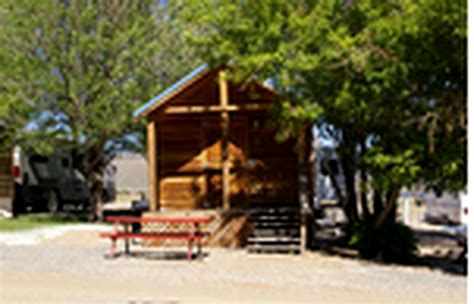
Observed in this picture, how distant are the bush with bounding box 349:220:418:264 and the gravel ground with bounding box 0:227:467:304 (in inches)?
30.9

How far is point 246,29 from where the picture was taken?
1315 cm

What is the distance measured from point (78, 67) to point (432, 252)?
37.6 feet

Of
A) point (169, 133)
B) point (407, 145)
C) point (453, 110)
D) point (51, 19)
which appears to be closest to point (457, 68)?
point (453, 110)

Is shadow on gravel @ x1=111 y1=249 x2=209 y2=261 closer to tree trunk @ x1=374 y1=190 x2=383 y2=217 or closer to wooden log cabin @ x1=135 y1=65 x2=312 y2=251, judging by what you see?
wooden log cabin @ x1=135 y1=65 x2=312 y2=251

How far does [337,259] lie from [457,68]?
4710mm

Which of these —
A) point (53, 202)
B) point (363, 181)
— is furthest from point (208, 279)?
point (53, 202)

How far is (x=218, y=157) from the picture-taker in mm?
15953

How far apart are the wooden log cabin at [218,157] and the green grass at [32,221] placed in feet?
14.8

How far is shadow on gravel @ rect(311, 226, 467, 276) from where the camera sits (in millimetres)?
13344

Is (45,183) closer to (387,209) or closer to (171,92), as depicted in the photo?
(171,92)

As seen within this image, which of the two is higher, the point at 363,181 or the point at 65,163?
the point at 65,163

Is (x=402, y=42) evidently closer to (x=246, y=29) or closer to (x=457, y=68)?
(x=457, y=68)

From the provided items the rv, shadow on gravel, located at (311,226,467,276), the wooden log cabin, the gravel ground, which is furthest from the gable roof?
the rv

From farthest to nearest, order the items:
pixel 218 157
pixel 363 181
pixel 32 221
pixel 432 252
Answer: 1. pixel 32 221
2. pixel 432 252
3. pixel 218 157
4. pixel 363 181
